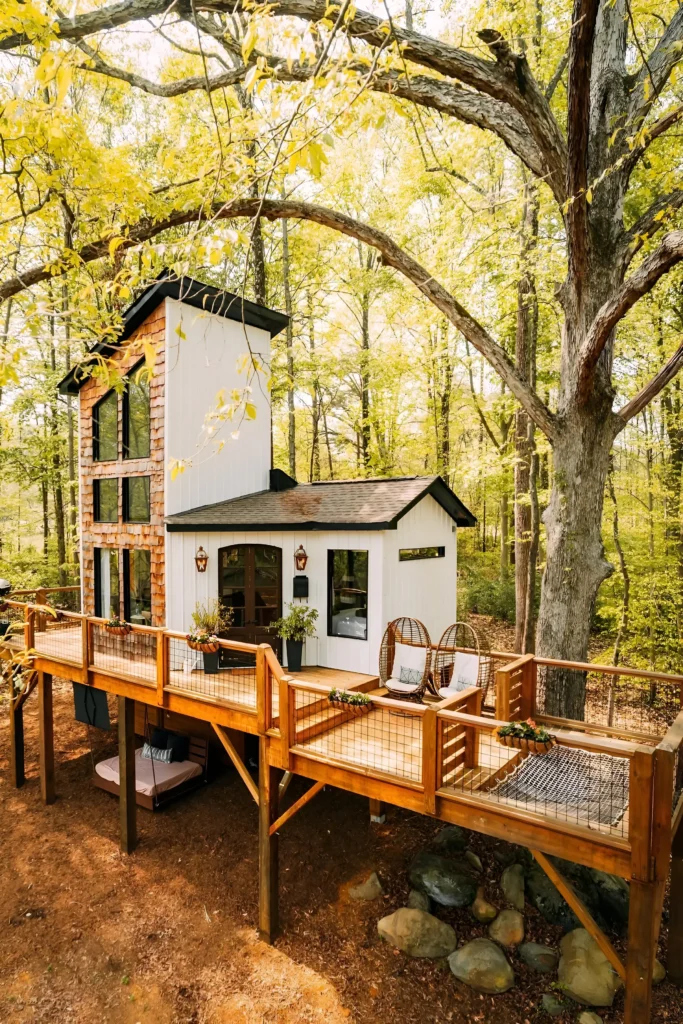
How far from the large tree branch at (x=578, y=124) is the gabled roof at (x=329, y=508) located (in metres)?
3.69

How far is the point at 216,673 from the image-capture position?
8.31m

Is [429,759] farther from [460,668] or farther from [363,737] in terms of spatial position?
[460,668]

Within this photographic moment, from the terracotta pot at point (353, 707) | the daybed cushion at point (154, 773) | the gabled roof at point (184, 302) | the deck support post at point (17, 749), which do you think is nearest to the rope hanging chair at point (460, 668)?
the terracotta pot at point (353, 707)

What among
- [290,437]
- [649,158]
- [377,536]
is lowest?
[377,536]

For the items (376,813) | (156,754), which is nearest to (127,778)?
(156,754)

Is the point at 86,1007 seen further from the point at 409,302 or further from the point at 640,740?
the point at 409,302

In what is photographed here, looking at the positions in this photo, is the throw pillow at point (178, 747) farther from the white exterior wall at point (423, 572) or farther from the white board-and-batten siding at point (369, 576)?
the white exterior wall at point (423, 572)

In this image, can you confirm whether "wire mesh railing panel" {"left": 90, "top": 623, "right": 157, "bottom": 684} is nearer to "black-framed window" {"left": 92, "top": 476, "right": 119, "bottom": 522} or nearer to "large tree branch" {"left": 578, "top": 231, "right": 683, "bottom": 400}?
"black-framed window" {"left": 92, "top": 476, "right": 119, "bottom": 522}

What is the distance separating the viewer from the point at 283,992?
5930 millimetres

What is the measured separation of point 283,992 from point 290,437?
46.7 feet

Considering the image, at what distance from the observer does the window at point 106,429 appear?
34.0 ft

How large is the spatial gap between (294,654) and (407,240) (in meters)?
12.3

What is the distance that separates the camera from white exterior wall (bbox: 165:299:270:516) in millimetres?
9227

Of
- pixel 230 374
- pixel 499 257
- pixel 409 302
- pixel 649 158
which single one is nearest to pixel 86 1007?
pixel 230 374
